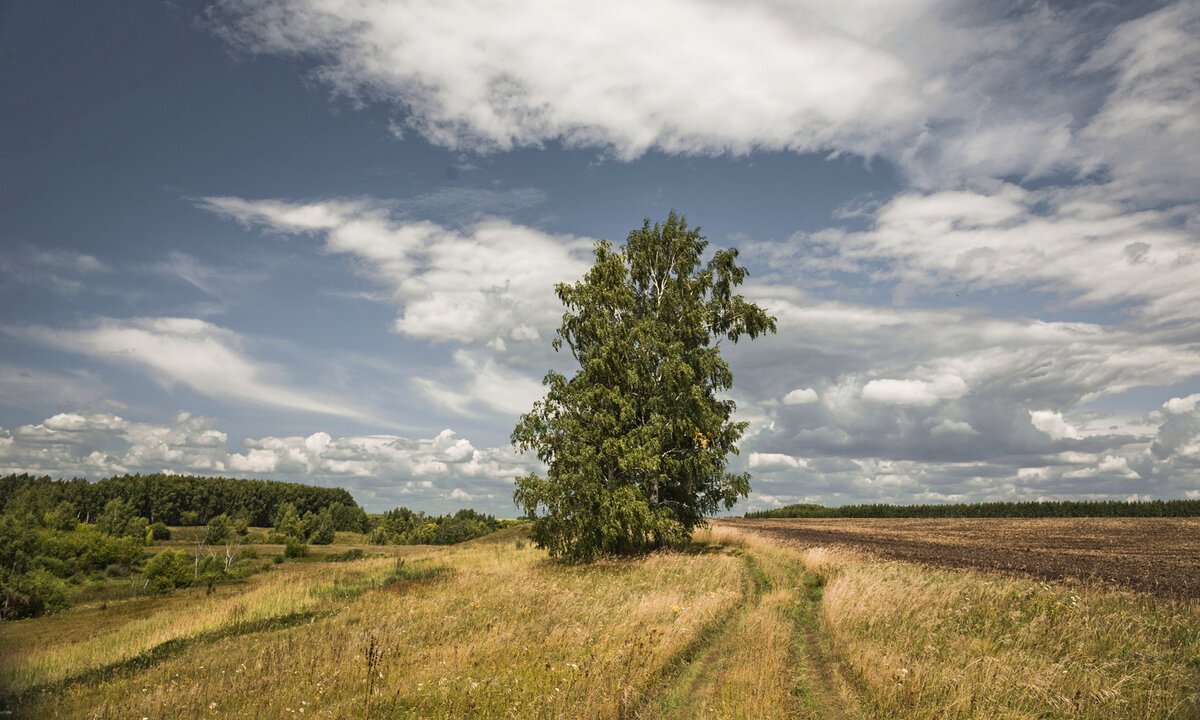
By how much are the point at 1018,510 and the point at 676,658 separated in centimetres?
12978

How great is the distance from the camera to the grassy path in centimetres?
837

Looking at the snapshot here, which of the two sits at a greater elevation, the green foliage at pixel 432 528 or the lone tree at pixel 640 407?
the lone tree at pixel 640 407

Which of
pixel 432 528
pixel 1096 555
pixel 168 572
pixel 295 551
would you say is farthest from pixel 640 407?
pixel 432 528

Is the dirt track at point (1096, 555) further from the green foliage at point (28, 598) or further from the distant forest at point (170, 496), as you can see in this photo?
the distant forest at point (170, 496)

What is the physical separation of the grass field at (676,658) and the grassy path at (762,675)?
0.16ft

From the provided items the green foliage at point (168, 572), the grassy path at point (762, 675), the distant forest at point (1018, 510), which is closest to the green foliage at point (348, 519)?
the green foliage at point (168, 572)

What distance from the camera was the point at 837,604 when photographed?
14312 mm

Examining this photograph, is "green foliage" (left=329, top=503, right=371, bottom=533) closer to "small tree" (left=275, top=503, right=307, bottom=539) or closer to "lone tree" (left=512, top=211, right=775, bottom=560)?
"small tree" (left=275, top=503, right=307, bottom=539)

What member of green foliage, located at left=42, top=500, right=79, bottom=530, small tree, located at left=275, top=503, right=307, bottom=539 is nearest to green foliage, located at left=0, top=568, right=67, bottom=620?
green foliage, located at left=42, top=500, right=79, bottom=530

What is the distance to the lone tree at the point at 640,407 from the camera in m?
24.2

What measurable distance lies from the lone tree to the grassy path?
934 centimetres

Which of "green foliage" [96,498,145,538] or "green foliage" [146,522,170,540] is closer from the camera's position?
"green foliage" [96,498,145,538]

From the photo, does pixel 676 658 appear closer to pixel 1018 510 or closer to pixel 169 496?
pixel 1018 510

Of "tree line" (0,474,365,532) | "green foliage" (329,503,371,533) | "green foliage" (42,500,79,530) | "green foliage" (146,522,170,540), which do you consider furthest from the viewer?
"green foliage" (329,503,371,533)
